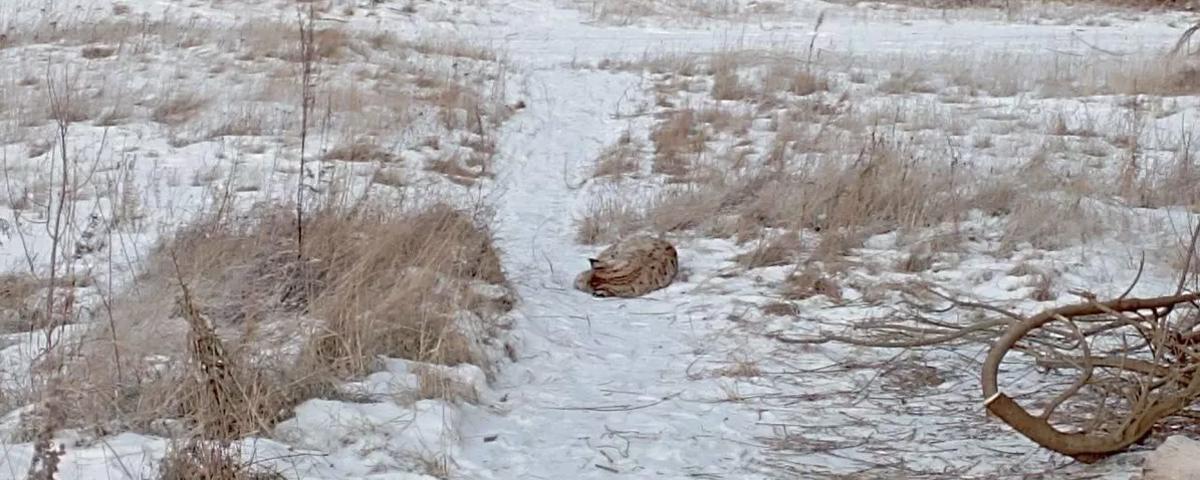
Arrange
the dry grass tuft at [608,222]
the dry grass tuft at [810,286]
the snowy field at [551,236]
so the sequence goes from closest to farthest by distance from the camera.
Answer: the snowy field at [551,236], the dry grass tuft at [810,286], the dry grass tuft at [608,222]

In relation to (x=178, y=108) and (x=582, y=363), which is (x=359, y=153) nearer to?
(x=178, y=108)

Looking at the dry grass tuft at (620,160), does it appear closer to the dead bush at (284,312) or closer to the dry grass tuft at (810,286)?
the dead bush at (284,312)

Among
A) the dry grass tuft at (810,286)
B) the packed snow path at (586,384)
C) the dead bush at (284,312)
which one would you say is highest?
the dead bush at (284,312)

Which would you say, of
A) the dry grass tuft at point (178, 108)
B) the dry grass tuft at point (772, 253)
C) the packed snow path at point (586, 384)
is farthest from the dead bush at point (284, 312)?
the dry grass tuft at point (178, 108)

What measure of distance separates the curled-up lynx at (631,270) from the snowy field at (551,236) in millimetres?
123

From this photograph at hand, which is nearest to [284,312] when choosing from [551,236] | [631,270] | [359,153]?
[631,270]

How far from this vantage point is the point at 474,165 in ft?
27.3

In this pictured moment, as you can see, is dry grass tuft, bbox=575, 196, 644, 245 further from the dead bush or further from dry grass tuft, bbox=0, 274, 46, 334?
dry grass tuft, bbox=0, 274, 46, 334

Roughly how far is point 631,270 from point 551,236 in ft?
4.06

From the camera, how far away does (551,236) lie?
274 inches

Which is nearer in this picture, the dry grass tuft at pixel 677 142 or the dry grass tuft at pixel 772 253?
the dry grass tuft at pixel 772 253

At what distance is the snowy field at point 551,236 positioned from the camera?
3.75m

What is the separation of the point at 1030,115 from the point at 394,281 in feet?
21.8

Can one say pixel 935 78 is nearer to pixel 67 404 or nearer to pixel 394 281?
pixel 394 281
